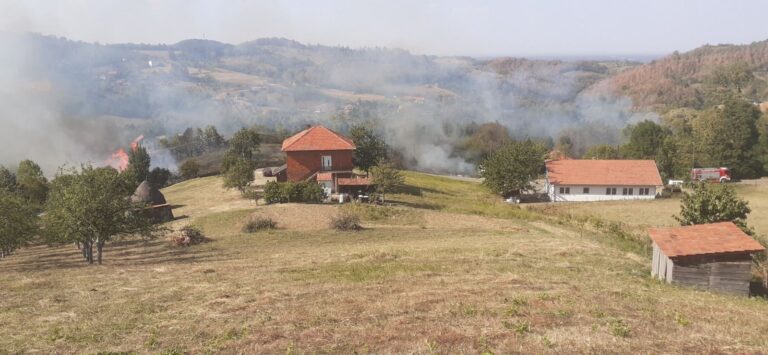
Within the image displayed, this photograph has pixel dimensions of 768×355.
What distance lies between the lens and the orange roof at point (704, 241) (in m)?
19.0

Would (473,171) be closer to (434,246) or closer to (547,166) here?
(547,166)

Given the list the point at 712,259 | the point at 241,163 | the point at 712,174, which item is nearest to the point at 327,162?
the point at 241,163

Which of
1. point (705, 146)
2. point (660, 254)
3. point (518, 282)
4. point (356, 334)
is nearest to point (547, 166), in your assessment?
point (705, 146)

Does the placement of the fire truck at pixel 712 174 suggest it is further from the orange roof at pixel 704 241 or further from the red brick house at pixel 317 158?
the orange roof at pixel 704 241

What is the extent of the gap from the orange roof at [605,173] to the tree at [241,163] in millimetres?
31532

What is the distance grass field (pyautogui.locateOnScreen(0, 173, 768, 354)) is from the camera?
12.9m

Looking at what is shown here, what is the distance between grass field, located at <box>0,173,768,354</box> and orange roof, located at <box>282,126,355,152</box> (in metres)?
18.0

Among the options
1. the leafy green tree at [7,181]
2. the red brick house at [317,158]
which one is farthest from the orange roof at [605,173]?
the leafy green tree at [7,181]

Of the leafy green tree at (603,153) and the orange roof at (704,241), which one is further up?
the orange roof at (704,241)

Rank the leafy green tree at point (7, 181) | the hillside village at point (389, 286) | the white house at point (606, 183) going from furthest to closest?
the white house at point (606, 183), the leafy green tree at point (7, 181), the hillside village at point (389, 286)

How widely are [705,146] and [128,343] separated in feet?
259

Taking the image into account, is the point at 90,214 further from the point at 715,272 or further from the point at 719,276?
the point at 719,276

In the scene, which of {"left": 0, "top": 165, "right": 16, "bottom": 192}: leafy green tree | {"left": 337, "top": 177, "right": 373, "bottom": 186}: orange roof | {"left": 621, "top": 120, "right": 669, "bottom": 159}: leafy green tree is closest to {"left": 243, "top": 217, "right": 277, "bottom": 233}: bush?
{"left": 337, "top": 177, "right": 373, "bottom": 186}: orange roof

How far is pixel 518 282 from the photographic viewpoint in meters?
19.4
